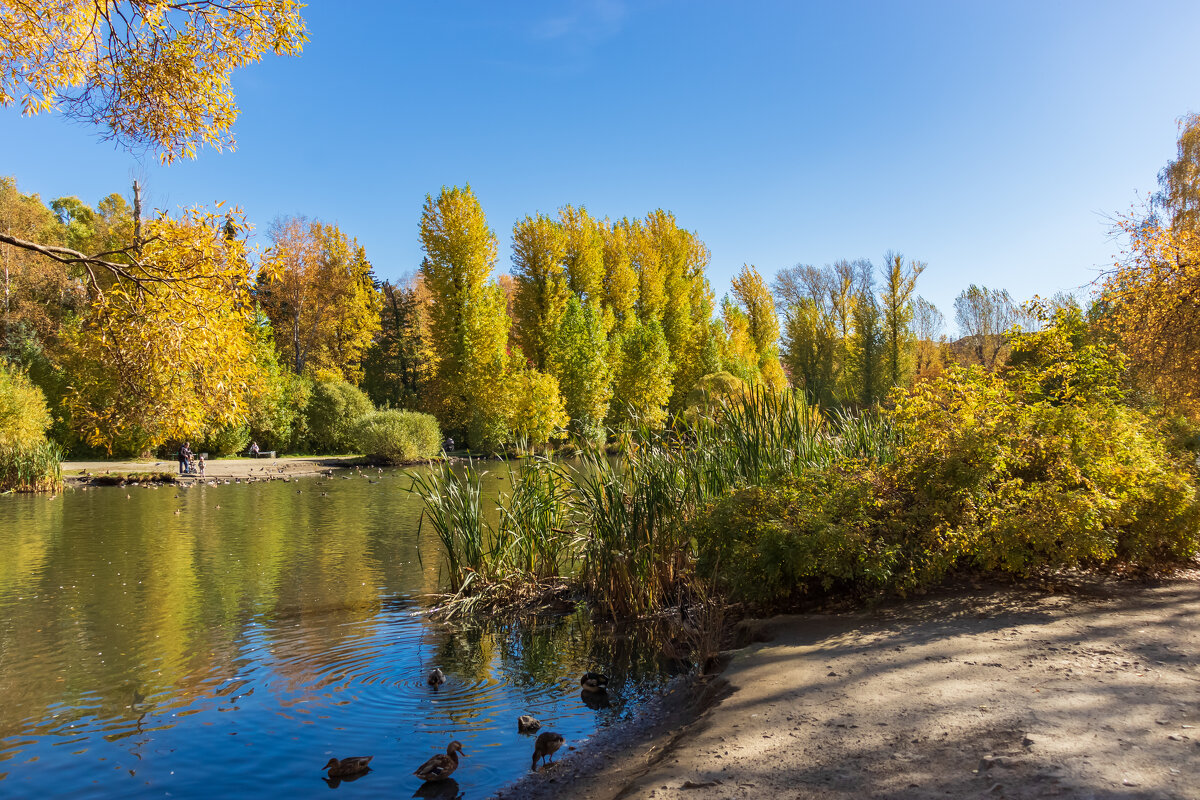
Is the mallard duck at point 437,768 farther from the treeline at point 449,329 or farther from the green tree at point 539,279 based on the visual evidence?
the green tree at point 539,279

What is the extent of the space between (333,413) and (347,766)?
1399 inches

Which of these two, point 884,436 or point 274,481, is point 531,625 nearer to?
point 884,436

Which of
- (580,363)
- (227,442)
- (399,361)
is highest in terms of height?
(399,361)

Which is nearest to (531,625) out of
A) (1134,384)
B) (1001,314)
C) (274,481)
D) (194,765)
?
(194,765)

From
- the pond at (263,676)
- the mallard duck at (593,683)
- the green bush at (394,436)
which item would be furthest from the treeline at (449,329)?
the mallard duck at (593,683)

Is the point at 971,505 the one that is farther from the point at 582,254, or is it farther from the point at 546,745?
the point at 582,254

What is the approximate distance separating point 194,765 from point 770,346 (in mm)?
56120

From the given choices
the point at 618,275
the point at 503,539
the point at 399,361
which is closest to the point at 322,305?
the point at 399,361

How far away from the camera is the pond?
15.8ft

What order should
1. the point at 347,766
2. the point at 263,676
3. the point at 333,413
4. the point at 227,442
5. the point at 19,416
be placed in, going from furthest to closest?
the point at 333,413
the point at 227,442
the point at 19,416
the point at 263,676
the point at 347,766

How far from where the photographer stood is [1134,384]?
12523mm

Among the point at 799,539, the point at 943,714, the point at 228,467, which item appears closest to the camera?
the point at 943,714

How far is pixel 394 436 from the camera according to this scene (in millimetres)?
33750

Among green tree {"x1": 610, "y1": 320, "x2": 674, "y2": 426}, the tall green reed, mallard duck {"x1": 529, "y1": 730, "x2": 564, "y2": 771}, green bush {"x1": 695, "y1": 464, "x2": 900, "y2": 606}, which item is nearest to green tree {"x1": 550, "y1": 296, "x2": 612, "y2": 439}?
green tree {"x1": 610, "y1": 320, "x2": 674, "y2": 426}
